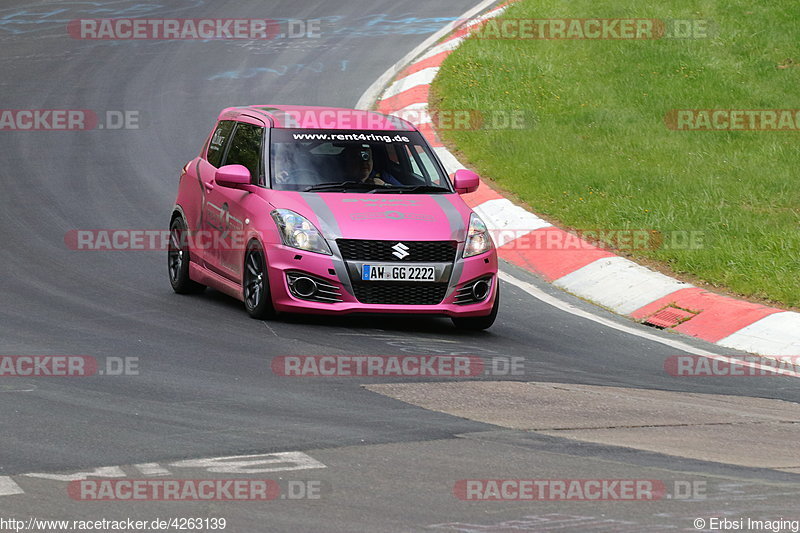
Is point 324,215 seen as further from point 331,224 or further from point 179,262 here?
point 179,262

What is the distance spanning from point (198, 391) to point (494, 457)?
7.12ft

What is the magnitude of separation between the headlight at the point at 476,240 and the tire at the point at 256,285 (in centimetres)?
161

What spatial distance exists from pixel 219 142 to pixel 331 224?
2.37m

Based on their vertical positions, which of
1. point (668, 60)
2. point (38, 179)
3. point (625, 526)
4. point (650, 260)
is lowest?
point (625, 526)

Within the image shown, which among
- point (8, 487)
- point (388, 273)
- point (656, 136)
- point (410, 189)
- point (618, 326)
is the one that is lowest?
point (8, 487)

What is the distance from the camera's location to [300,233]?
1023cm

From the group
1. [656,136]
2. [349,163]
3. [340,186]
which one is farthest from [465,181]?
[656,136]

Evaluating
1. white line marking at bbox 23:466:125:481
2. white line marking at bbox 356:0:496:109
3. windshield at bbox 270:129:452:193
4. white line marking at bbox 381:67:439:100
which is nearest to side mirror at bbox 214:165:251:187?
windshield at bbox 270:129:452:193

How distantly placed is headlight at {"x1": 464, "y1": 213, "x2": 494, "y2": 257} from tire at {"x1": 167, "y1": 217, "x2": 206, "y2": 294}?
2.79 metres

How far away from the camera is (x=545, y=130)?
17656mm

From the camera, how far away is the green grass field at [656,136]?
13.5m

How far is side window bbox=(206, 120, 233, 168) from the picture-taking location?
12.0m

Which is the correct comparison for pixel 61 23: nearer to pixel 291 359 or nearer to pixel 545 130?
pixel 545 130

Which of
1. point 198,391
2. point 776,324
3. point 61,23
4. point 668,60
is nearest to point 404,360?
point 198,391
